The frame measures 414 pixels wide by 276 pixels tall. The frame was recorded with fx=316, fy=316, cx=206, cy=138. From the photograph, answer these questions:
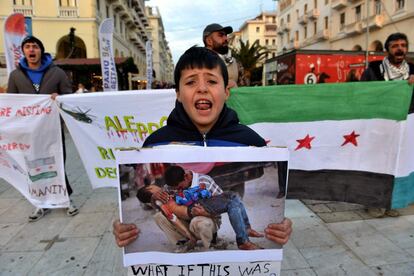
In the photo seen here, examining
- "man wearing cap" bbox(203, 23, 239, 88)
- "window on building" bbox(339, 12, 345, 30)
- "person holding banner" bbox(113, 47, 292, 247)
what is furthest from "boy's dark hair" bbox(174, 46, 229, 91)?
"window on building" bbox(339, 12, 345, 30)

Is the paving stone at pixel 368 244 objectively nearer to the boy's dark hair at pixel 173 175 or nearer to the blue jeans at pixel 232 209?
the blue jeans at pixel 232 209

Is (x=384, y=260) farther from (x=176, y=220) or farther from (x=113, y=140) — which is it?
(x=113, y=140)

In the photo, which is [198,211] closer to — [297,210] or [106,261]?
[106,261]

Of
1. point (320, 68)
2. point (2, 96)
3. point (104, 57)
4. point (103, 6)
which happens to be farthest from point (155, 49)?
point (2, 96)

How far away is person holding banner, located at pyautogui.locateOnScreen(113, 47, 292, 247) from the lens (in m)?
1.36

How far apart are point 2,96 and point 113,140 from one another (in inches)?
53.3

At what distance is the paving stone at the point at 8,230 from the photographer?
3.29 metres

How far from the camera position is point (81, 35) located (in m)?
21.9

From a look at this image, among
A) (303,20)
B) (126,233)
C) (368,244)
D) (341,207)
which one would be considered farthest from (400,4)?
(126,233)

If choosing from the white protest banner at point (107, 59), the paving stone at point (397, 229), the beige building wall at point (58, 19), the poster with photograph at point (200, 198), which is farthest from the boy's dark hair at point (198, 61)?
the beige building wall at point (58, 19)

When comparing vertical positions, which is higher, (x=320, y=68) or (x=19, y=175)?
(x=320, y=68)

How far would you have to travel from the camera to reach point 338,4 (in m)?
32.5

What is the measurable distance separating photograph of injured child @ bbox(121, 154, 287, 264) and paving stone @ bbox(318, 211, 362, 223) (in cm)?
261

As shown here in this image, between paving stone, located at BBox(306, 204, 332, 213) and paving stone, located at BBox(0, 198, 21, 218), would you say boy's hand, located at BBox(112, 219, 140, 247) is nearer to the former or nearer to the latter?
paving stone, located at BBox(306, 204, 332, 213)
